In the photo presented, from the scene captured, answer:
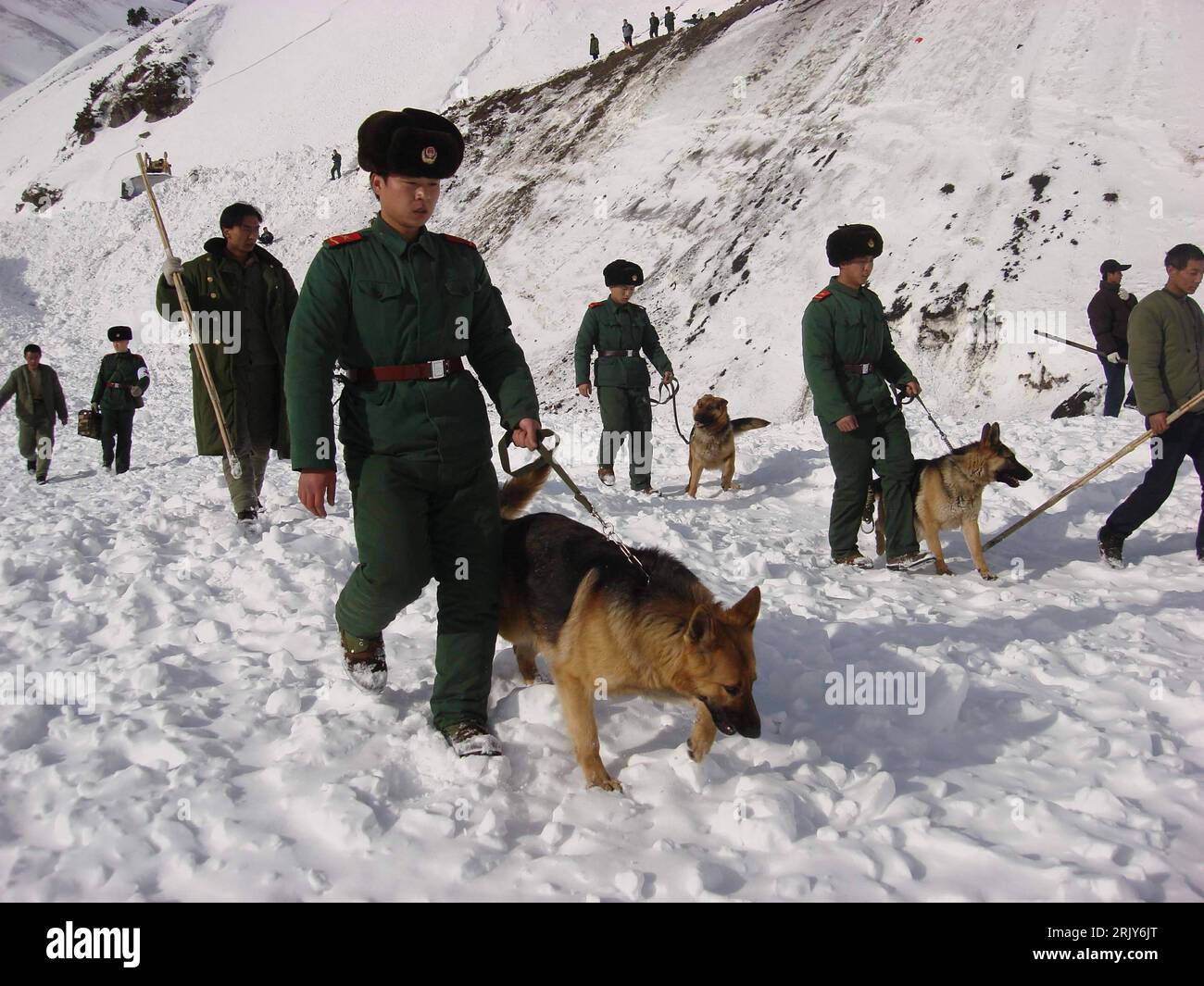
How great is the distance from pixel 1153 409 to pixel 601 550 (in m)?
5.03

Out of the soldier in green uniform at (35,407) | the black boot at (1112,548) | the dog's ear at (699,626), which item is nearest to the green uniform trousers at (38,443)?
the soldier in green uniform at (35,407)

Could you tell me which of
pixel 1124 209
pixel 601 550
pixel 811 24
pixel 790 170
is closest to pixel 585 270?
pixel 790 170

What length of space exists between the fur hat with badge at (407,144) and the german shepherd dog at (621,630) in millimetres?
1617

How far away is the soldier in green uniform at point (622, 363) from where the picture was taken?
9516 mm

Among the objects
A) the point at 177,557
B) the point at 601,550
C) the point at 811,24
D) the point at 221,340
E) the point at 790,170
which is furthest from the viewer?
the point at 811,24

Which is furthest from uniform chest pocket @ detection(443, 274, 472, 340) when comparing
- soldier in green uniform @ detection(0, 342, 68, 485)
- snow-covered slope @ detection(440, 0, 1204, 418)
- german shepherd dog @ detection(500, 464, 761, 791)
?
snow-covered slope @ detection(440, 0, 1204, 418)

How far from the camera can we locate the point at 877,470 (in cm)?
660

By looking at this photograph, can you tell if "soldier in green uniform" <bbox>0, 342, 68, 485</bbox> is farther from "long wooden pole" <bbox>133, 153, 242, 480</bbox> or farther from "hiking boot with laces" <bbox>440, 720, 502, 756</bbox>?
"hiking boot with laces" <bbox>440, 720, 502, 756</bbox>

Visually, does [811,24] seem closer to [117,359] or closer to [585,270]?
[585,270]

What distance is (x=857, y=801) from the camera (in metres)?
3.04

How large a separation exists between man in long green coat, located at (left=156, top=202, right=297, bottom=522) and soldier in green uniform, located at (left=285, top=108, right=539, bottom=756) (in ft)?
10.5

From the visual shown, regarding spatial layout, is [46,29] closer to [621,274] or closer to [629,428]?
[621,274]

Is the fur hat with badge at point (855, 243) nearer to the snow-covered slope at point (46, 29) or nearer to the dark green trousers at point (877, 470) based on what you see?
the dark green trousers at point (877, 470)

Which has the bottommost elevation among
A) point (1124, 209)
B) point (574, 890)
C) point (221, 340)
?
point (574, 890)
